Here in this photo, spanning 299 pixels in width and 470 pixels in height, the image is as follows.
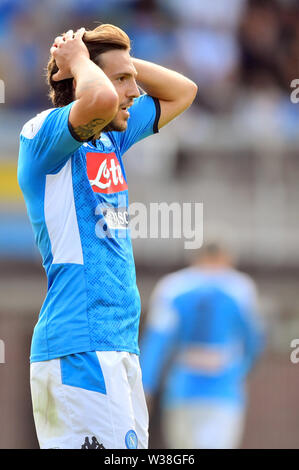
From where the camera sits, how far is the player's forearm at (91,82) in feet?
12.0

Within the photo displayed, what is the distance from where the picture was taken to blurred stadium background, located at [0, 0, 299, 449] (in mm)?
10859

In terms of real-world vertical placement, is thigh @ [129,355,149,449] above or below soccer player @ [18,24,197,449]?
below

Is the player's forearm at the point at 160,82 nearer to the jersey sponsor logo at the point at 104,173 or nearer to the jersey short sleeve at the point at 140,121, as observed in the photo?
the jersey short sleeve at the point at 140,121

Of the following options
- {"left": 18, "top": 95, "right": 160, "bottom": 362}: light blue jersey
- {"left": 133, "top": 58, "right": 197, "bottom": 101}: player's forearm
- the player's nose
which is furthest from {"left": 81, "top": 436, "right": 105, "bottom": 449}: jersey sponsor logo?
{"left": 133, "top": 58, "right": 197, "bottom": 101}: player's forearm

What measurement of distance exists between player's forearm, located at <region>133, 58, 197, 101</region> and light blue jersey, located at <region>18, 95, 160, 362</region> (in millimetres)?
590

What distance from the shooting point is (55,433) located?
3.80 m

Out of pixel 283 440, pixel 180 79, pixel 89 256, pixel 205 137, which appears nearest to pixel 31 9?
pixel 205 137

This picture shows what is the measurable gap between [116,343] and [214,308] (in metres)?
4.81

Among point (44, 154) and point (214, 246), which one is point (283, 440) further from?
point (44, 154)

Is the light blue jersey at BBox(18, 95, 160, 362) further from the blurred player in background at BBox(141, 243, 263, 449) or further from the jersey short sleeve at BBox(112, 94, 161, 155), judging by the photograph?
the blurred player in background at BBox(141, 243, 263, 449)

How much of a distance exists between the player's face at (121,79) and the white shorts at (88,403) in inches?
37.4

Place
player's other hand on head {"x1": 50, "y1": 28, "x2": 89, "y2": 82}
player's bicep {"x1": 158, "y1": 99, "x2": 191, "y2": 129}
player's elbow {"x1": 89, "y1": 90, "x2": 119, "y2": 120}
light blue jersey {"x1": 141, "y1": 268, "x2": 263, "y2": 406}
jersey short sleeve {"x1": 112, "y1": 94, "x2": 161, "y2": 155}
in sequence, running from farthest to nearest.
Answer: light blue jersey {"x1": 141, "y1": 268, "x2": 263, "y2": 406}
player's bicep {"x1": 158, "y1": 99, "x2": 191, "y2": 129}
jersey short sleeve {"x1": 112, "y1": 94, "x2": 161, "y2": 155}
player's other hand on head {"x1": 50, "y1": 28, "x2": 89, "y2": 82}
player's elbow {"x1": 89, "y1": 90, "x2": 119, "y2": 120}

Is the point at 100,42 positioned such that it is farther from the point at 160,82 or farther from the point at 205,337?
the point at 205,337

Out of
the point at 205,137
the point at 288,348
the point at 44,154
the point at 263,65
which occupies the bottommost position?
the point at 288,348
